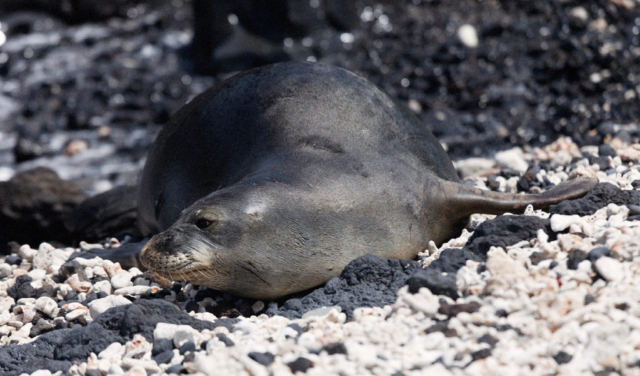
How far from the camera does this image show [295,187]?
406 centimetres

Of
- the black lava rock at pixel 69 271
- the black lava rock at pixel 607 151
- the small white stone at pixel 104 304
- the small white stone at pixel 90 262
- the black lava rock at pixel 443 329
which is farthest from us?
the black lava rock at pixel 607 151

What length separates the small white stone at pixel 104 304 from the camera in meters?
3.89

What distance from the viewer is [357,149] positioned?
14.6 feet

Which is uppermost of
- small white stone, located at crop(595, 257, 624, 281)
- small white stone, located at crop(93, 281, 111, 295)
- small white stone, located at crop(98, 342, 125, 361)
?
small white stone, located at crop(595, 257, 624, 281)

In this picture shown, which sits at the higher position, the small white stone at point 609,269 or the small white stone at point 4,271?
the small white stone at point 609,269

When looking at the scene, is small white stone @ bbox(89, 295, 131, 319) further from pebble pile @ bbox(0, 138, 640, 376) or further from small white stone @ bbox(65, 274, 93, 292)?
small white stone @ bbox(65, 274, 93, 292)

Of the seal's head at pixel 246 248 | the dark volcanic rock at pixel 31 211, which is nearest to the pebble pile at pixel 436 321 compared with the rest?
the seal's head at pixel 246 248

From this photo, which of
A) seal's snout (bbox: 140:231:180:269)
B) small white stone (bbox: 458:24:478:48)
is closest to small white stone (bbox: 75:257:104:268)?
seal's snout (bbox: 140:231:180:269)

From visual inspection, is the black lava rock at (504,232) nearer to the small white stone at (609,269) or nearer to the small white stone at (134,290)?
the small white stone at (609,269)

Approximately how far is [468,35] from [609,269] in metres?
8.44

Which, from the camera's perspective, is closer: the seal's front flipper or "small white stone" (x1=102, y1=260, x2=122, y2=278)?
the seal's front flipper

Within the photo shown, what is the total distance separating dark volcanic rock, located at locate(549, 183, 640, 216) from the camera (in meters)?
3.91

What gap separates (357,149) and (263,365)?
1.93 metres

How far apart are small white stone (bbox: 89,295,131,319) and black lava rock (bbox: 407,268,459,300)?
5.07 feet
